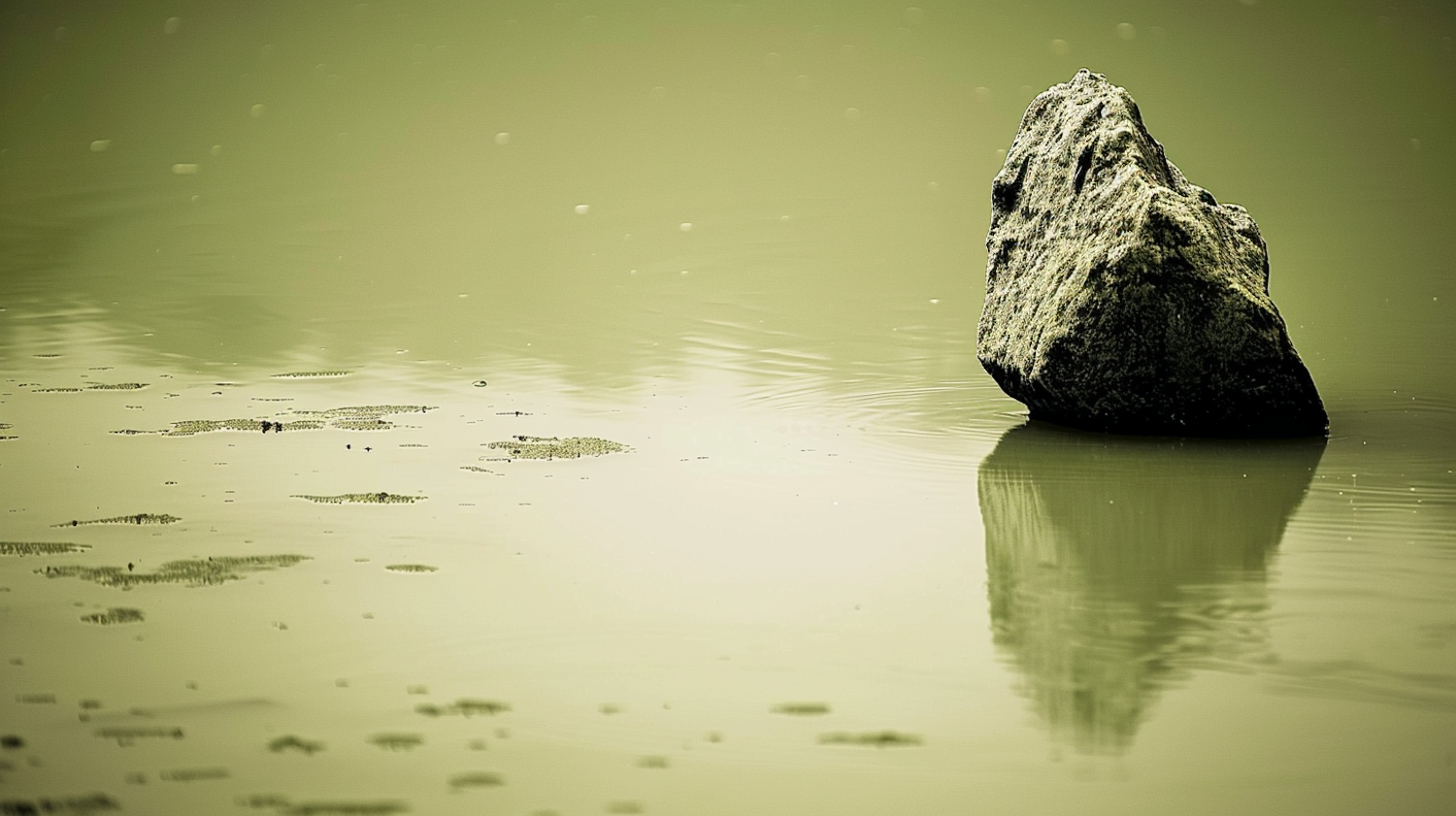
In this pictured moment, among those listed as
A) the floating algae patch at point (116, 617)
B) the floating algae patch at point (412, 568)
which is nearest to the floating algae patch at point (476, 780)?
the floating algae patch at point (116, 617)

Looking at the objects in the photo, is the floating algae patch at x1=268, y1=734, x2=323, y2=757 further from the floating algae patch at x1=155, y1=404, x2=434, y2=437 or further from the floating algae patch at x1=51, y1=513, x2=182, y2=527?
the floating algae patch at x1=155, y1=404, x2=434, y2=437

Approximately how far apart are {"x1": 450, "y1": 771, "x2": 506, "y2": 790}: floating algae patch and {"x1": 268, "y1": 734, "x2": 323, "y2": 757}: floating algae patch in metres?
→ 0.39

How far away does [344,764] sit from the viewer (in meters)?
3.35

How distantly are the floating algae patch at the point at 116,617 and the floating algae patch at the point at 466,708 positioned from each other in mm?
1210

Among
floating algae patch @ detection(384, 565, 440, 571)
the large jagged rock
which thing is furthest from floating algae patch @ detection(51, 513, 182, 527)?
the large jagged rock

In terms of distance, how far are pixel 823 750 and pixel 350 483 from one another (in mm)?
3625

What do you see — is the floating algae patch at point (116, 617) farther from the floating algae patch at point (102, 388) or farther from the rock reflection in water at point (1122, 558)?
the floating algae patch at point (102, 388)

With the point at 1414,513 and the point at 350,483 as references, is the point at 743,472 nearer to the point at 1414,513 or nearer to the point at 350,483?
the point at 350,483

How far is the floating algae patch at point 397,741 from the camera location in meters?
3.45

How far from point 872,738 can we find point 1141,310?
428 centimetres

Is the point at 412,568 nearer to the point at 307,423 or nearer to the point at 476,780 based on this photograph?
the point at 476,780

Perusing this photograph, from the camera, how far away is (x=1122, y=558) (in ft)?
17.4

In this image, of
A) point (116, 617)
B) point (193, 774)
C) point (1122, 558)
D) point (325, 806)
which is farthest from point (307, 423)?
point (325, 806)

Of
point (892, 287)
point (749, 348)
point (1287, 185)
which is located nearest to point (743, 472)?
point (749, 348)
